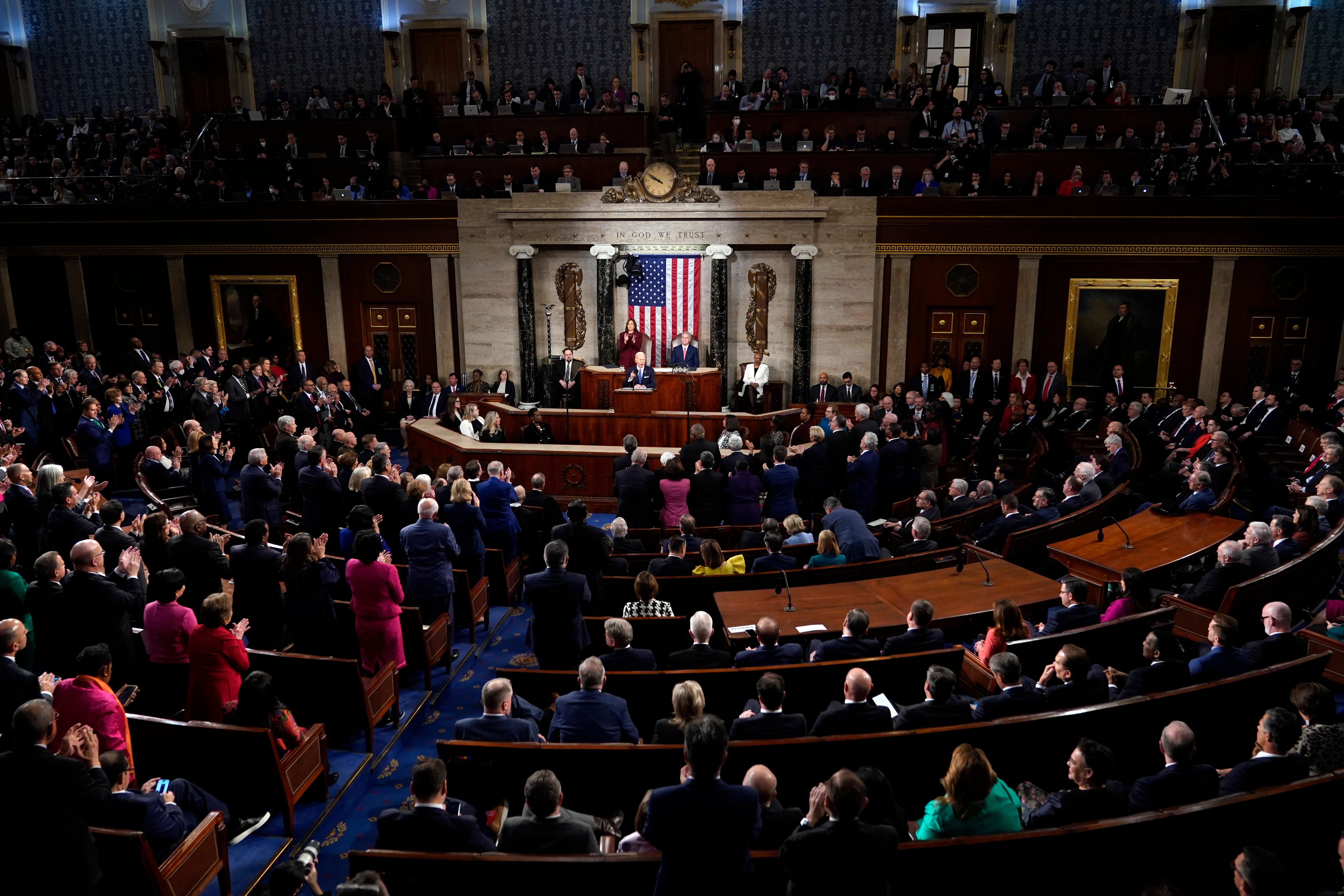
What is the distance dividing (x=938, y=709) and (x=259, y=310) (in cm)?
1528

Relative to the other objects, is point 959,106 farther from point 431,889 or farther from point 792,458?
point 431,889

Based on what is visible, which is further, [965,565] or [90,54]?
[90,54]

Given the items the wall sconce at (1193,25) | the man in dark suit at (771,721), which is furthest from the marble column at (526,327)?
the wall sconce at (1193,25)

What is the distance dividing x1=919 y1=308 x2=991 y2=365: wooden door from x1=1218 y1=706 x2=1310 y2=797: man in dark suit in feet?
36.6

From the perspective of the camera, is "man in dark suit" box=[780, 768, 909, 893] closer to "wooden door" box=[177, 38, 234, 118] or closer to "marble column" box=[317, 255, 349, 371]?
"marble column" box=[317, 255, 349, 371]

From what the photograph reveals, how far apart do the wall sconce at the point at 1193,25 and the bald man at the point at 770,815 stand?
1822 centimetres

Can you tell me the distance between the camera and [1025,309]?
14.6 m

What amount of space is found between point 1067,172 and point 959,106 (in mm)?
2181

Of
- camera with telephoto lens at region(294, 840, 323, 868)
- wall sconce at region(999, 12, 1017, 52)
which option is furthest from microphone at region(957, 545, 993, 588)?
wall sconce at region(999, 12, 1017, 52)

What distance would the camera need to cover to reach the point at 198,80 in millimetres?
19516

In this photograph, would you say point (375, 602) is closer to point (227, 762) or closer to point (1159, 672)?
point (227, 762)

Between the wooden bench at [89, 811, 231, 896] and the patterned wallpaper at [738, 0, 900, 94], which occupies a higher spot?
the patterned wallpaper at [738, 0, 900, 94]

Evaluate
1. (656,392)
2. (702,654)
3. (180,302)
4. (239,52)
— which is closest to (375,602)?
(702,654)

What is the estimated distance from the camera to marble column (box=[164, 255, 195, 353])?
53.8ft
